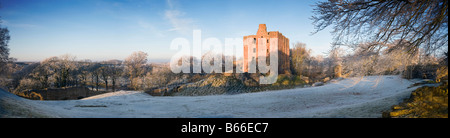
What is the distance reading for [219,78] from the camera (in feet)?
63.4

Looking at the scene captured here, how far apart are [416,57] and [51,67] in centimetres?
2613

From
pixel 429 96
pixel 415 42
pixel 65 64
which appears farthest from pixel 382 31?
pixel 65 64

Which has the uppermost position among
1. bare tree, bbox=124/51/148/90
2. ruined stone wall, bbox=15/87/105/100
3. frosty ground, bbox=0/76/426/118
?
bare tree, bbox=124/51/148/90

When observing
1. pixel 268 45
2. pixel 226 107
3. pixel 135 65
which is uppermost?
pixel 268 45

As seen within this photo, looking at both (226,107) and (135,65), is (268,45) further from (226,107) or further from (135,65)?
(226,107)

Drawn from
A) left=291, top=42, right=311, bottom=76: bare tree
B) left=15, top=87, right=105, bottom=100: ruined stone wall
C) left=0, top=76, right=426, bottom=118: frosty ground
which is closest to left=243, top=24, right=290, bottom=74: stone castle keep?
left=291, top=42, right=311, bottom=76: bare tree

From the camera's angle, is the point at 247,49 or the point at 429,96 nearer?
the point at 429,96

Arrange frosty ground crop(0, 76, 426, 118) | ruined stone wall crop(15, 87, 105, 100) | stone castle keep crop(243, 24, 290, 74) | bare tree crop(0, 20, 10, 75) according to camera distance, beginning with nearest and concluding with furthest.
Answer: frosty ground crop(0, 76, 426, 118) < bare tree crop(0, 20, 10, 75) < ruined stone wall crop(15, 87, 105, 100) < stone castle keep crop(243, 24, 290, 74)

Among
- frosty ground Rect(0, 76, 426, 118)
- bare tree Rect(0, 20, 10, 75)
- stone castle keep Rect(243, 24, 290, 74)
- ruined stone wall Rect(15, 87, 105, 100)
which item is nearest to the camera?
frosty ground Rect(0, 76, 426, 118)

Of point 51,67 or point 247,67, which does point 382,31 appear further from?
point 51,67

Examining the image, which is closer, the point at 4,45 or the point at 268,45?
the point at 4,45

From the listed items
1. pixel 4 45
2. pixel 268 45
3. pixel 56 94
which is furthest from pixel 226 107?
pixel 268 45

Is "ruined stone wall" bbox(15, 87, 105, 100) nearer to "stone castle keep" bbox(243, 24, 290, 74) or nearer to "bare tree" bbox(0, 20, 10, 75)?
"bare tree" bbox(0, 20, 10, 75)
